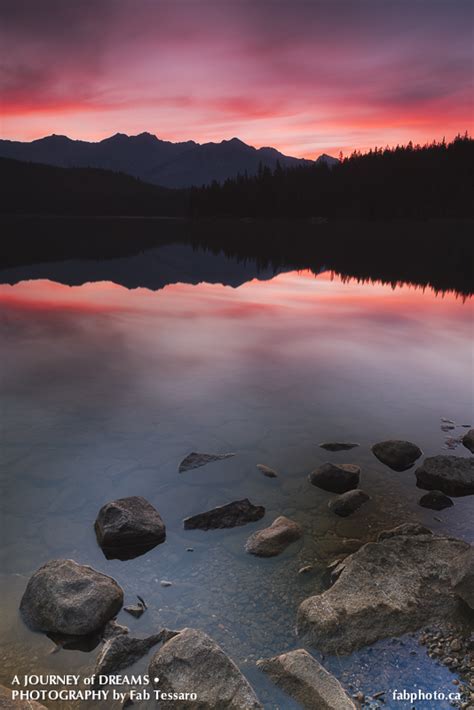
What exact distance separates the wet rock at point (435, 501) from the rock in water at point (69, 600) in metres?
6.15

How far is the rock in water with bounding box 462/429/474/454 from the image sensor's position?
12.2 meters

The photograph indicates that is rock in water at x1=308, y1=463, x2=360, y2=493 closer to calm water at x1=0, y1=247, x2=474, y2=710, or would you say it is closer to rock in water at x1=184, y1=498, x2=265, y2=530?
calm water at x1=0, y1=247, x2=474, y2=710

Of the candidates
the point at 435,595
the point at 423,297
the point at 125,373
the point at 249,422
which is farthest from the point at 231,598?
the point at 423,297

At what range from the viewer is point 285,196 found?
594 ft

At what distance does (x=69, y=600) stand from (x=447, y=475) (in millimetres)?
7703

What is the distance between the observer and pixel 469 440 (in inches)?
484

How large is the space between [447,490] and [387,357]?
37.0 feet

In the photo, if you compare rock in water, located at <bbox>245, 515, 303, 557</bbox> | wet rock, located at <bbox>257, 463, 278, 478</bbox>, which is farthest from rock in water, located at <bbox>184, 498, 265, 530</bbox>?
wet rock, located at <bbox>257, 463, 278, 478</bbox>

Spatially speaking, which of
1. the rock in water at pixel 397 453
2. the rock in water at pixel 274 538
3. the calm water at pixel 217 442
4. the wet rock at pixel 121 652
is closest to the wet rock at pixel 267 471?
the calm water at pixel 217 442

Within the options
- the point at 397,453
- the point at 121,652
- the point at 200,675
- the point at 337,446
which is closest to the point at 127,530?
the point at 121,652

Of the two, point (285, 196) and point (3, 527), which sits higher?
point (285, 196)

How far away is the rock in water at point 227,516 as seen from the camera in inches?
346

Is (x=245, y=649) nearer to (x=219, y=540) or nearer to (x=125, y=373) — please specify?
(x=219, y=540)

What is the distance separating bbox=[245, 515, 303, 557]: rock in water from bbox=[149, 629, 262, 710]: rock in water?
7.84 feet
